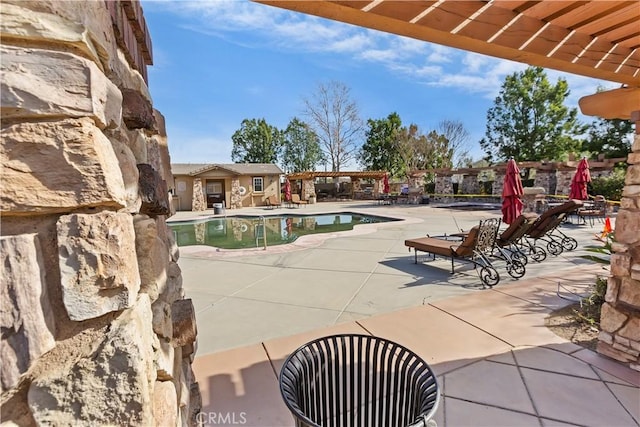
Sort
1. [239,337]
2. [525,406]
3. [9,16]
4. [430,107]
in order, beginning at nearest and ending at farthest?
1. [9,16]
2. [525,406]
3. [239,337]
4. [430,107]

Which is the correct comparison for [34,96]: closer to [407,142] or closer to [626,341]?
[626,341]

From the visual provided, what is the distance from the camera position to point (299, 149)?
38.6m

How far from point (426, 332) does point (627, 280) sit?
5.69ft

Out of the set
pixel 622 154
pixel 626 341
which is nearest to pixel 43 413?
pixel 626 341

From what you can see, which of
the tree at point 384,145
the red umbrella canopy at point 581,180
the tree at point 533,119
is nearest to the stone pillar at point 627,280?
the red umbrella canopy at point 581,180

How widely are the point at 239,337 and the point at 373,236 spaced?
6122 mm

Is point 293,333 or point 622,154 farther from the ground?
point 622,154

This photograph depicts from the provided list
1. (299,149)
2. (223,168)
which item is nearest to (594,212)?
(223,168)

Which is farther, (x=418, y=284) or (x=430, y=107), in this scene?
(x=430, y=107)

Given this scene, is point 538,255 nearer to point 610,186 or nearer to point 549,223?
point 549,223

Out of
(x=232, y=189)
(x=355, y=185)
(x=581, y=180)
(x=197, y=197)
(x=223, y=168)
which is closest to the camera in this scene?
(x=581, y=180)

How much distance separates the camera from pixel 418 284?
15.4 feet

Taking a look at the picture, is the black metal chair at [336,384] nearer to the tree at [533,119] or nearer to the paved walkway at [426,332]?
the paved walkway at [426,332]

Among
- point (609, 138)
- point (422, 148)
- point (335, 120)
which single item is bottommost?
point (609, 138)
